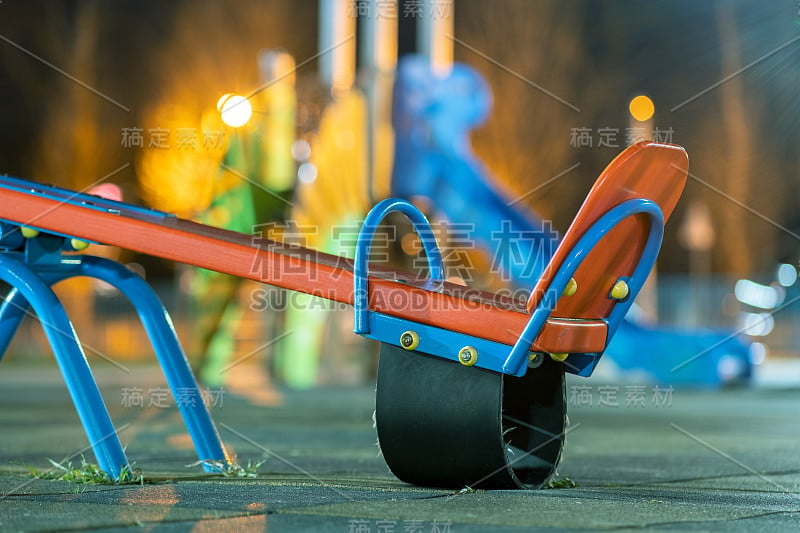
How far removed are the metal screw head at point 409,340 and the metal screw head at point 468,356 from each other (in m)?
0.18

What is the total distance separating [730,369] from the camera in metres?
18.7

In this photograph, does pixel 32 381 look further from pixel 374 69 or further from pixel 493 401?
pixel 493 401

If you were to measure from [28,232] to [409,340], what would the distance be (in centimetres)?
181

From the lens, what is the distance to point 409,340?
16.0 feet

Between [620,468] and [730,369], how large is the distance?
12.6m

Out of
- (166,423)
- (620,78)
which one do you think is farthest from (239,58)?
(166,423)

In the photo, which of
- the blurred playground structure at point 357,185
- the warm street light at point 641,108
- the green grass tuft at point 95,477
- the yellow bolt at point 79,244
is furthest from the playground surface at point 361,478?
the warm street light at point 641,108

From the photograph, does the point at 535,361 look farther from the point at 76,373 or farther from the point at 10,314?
the point at 10,314

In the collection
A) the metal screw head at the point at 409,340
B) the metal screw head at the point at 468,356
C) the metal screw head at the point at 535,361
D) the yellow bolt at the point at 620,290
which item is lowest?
the metal screw head at the point at 535,361

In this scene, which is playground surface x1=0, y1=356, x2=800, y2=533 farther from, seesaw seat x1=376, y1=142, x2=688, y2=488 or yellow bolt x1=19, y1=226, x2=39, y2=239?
yellow bolt x1=19, y1=226, x2=39, y2=239

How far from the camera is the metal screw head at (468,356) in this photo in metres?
4.81

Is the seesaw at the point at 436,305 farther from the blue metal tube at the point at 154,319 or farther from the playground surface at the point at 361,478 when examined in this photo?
the playground surface at the point at 361,478

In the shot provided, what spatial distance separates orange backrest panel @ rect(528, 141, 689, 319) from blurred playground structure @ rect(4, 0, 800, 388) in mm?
10794

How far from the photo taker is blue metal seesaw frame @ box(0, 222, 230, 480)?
5.20 metres
